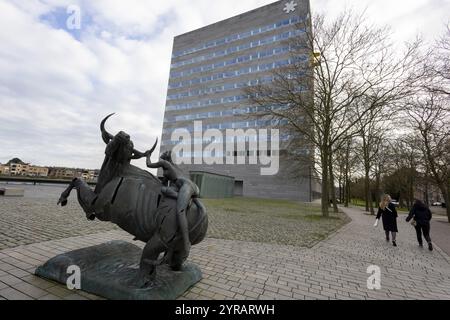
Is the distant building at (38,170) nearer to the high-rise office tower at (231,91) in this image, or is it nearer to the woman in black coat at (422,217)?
the high-rise office tower at (231,91)

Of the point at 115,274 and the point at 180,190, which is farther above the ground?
the point at 180,190

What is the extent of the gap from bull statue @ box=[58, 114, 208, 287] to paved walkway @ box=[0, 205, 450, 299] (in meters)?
0.94

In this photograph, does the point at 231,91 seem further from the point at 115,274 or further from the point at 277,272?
the point at 115,274

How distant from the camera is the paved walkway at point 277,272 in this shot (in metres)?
3.61

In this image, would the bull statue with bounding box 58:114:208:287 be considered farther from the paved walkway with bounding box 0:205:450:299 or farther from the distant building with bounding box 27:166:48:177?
the distant building with bounding box 27:166:48:177

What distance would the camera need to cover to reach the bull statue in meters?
3.00

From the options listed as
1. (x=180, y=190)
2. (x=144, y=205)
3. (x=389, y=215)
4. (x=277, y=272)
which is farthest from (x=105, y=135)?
(x=389, y=215)

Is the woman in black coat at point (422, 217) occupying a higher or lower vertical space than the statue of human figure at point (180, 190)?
lower

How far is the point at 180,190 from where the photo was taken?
120 inches

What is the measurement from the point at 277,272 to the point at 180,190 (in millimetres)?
3027

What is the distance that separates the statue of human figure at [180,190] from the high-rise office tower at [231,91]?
3847 cm

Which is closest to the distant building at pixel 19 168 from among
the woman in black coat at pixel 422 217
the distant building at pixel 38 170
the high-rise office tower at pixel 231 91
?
the distant building at pixel 38 170

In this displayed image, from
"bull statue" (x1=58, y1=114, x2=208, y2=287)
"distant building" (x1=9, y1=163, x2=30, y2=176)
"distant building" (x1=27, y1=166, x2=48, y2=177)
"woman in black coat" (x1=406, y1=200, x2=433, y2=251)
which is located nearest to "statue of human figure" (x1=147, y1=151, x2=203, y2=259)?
"bull statue" (x1=58, y1=114, x2=208, y2=287)
